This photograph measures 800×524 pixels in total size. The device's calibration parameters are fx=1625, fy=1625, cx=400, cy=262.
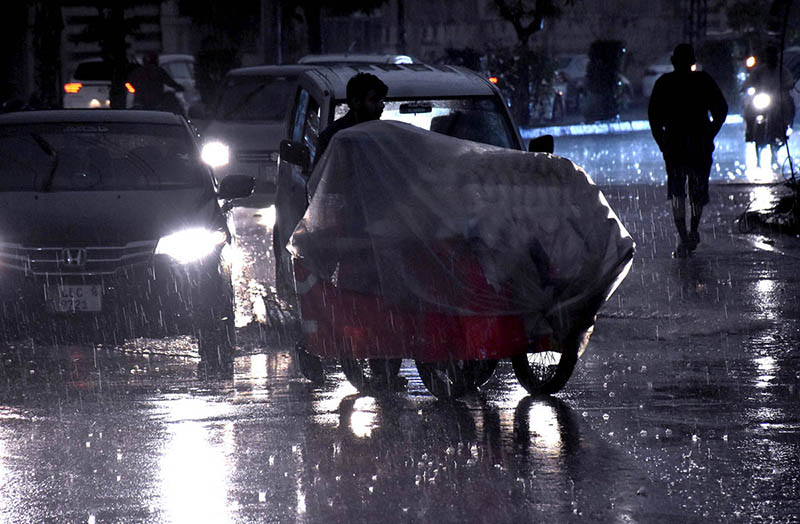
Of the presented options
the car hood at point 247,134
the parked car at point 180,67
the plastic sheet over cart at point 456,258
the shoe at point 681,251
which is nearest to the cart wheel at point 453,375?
the plastic sheet over cart at point 456,258

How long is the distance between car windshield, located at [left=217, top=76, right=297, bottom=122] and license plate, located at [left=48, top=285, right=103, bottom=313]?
34.3 ft

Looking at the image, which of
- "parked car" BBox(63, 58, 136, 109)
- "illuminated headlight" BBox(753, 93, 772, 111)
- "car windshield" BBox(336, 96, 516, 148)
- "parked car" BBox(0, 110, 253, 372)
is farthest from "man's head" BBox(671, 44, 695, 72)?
"parked car" BBox(63, 58, 136, 109)

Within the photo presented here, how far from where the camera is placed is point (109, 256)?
31.3ft

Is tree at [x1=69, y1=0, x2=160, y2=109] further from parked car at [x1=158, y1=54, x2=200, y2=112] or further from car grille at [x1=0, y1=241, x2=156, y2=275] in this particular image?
car grille at [x1=0, y1=241, x2=156, y2=275]

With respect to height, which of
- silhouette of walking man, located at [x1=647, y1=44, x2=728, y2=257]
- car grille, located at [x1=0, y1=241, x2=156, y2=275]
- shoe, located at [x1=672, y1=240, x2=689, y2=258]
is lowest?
car grille, located at [x1=0, y1=241, x2=156, y2=275]

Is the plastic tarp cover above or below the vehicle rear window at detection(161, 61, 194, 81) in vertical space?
below

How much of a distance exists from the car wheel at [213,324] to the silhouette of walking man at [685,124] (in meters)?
5.67

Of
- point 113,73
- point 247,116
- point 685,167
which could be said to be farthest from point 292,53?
point 685,167

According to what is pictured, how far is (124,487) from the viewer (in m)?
6.69

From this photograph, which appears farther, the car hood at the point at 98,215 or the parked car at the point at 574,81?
the parked car at the point at 574,81

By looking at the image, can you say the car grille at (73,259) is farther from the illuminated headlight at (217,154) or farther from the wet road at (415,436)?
the illuminated headlight at (217,154)

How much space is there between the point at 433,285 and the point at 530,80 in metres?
30.9

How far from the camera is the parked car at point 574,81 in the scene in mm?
43750

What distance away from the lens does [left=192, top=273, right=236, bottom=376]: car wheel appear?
381 inches
